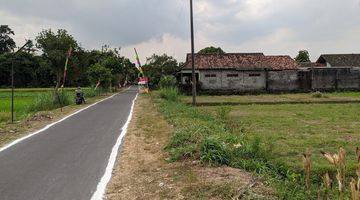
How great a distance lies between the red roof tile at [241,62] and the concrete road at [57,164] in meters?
33.8

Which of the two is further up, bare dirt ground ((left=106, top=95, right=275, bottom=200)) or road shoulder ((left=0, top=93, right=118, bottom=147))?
road shoulder ((left=0, top=93, right=118, bottom=147))

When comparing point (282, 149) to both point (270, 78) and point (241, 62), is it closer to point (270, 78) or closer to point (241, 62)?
point (270, 78)

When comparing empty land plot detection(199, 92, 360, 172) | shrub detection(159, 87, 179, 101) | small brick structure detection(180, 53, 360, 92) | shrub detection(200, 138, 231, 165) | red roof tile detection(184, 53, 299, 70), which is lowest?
empty land plot detection(199, 92, 360, 172)

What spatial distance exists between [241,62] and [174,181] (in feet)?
140

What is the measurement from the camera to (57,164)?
984 cm

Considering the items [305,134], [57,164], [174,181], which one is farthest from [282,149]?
[57,164]

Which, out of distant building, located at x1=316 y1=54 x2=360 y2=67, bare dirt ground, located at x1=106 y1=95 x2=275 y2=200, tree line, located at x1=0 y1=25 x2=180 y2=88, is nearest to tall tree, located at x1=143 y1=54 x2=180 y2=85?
tree line, located at x1=0 y1=25 x2=180 y2=88

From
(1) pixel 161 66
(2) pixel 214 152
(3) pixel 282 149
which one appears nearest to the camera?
(2) pixel 214 152

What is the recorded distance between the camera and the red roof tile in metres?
48.8

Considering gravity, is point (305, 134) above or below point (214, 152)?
below

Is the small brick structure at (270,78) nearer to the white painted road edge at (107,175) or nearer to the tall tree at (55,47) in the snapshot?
the tall tree at (55,47)

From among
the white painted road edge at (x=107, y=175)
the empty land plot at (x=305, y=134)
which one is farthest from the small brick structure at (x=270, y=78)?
the white painted road edge at (x=107, y=175)

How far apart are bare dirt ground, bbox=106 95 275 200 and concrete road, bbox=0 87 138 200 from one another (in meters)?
0.46

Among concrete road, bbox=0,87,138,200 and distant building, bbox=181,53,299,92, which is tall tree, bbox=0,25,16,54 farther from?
concrete road, bbox=0,87,138,200
